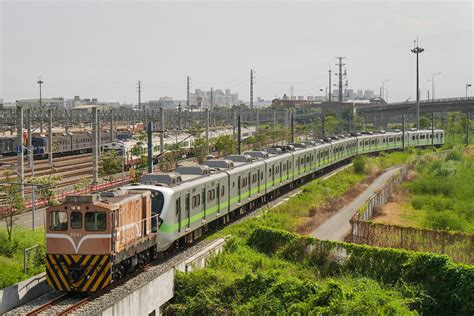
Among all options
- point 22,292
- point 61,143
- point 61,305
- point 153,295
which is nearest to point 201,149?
point 61,143

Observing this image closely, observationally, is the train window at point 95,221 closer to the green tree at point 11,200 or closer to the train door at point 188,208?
the train door at point 188,208

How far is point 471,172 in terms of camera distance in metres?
52.5

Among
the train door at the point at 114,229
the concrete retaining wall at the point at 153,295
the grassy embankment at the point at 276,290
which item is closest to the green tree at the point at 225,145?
the grassy embankment at the point at 276,290

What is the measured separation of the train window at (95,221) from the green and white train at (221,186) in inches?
151

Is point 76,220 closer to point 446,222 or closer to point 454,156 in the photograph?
point 446,222

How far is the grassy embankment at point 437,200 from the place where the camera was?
1224 inches

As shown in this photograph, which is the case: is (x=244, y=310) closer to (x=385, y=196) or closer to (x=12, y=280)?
(x=12, y=280)

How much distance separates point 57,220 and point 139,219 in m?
2.90

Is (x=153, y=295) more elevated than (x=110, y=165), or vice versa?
(x=110, y=165)

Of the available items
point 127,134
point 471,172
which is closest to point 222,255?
point 471,172

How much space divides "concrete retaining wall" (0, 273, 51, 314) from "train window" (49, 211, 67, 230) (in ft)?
5.59

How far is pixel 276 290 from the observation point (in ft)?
60.0

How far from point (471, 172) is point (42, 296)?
138 ft

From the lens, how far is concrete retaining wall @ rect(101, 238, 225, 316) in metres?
16.5
